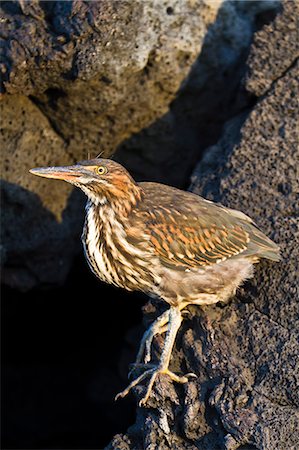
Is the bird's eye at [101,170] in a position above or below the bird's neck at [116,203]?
above

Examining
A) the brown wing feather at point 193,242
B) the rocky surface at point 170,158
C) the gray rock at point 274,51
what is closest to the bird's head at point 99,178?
the brown wing feather at point 193,242

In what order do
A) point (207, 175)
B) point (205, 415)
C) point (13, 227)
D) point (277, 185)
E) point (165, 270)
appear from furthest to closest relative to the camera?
1. point (13, 227)
2. point (207, 175)
3. point (277, 185)
4. point (165, 270)
5. point (205, 415)

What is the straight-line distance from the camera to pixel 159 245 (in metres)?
4.16

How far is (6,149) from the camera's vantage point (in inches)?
208

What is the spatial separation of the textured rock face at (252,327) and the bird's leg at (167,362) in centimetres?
6

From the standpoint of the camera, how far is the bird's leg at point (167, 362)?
411 cm

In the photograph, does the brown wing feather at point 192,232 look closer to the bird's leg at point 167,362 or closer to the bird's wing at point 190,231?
the bird's wing at point 190,231

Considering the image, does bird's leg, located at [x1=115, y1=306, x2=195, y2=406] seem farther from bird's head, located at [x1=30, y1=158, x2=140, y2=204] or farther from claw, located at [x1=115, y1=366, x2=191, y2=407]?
bird's head, located at [x1=30, y1=158, x2=140, y2=204]

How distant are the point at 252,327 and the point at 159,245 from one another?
75 centimetres

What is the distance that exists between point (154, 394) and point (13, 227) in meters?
2.00

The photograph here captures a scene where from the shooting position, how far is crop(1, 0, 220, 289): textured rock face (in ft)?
15.8

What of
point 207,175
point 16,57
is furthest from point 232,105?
point 16,57

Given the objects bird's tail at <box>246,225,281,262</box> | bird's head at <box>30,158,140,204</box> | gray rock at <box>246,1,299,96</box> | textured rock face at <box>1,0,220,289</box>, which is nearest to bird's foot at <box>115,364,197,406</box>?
bird's tail at <box>246,225,281,262</box>

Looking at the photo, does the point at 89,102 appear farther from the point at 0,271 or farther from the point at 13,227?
the point at 0,271
